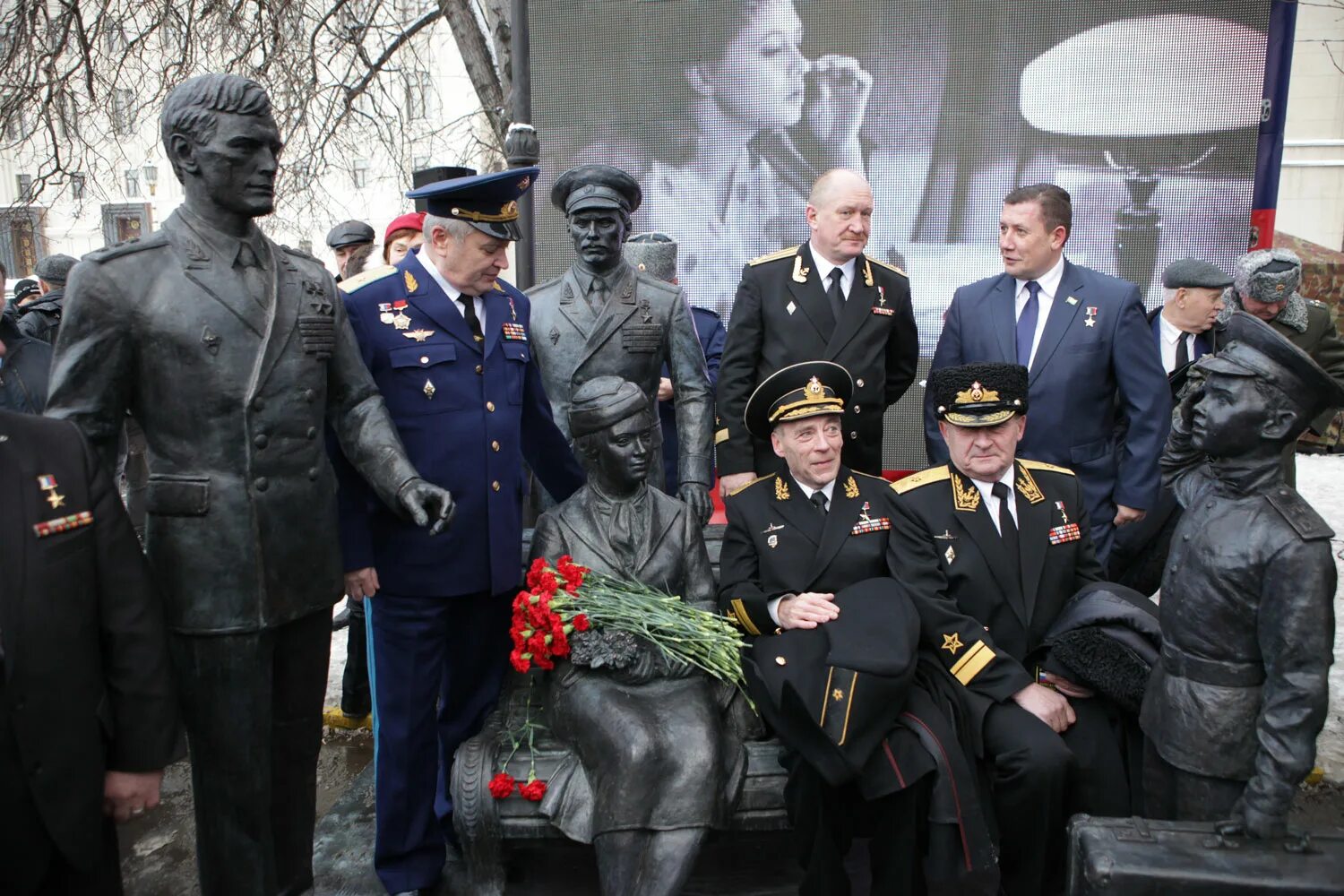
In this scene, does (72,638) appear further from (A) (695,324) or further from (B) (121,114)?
(B) (121,114)

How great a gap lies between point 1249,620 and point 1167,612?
20 centimetres

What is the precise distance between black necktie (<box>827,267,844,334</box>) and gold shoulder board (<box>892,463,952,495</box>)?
2.96 ft

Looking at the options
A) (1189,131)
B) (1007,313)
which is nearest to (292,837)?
→ (1007,313)

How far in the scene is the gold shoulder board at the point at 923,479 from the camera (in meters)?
3.51

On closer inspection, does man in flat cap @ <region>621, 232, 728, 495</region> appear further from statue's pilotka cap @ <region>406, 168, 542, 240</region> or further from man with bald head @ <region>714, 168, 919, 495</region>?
statue's pilotka cap @ <region>406, 168, 542, 240</region>

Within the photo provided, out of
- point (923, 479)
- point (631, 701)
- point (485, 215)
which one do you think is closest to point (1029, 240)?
point (923, 479)

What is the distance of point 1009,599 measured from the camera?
3.37 m

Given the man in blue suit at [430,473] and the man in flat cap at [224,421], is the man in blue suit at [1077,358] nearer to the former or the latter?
the man in blue suit at [430,473]

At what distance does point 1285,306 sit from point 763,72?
421 centimetres

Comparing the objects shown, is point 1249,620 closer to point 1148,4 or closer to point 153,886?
point 153,886

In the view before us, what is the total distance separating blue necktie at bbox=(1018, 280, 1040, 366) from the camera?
4164mm

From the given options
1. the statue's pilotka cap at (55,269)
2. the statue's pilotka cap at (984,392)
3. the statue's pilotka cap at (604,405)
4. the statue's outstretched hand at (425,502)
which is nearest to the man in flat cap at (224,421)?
the statue's outstretched hand at (425,502)

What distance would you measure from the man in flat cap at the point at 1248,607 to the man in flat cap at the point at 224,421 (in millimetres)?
2029

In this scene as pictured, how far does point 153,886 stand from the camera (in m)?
3.85
